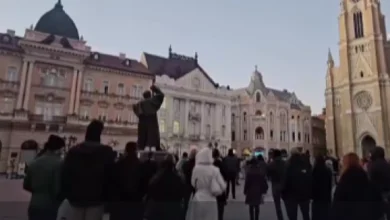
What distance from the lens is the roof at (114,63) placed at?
133ft

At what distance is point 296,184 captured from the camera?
712 centimetres

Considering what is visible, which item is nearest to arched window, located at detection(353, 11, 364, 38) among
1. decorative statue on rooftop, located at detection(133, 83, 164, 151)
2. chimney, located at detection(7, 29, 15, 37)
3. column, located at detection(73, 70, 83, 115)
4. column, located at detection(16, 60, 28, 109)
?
column, located at detection(73, 70, 83, 115)

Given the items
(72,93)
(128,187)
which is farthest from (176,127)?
(128,187)

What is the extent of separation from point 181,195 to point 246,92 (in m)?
58.9

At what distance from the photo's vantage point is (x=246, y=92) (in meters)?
62.8

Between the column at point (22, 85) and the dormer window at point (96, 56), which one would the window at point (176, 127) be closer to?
the dormer window at point (96, 56)

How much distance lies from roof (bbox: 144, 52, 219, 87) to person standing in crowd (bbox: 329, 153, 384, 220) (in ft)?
147

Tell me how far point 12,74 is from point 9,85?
1.40 m

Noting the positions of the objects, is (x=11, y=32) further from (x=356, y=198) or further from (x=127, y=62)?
(x=356, y=198)

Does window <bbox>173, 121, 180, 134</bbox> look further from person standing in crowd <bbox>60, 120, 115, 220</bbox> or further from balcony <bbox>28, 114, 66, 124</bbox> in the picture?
person standing in crowd <bbox>60, 120, 115, 220</bbox>

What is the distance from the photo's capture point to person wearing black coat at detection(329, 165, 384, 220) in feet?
16.2

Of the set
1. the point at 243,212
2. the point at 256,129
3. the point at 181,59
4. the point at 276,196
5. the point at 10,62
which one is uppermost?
the point at 181,59

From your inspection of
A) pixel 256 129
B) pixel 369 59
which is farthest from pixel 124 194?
pixel 369 59

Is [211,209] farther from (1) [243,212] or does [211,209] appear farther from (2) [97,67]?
(2) [97,67]
